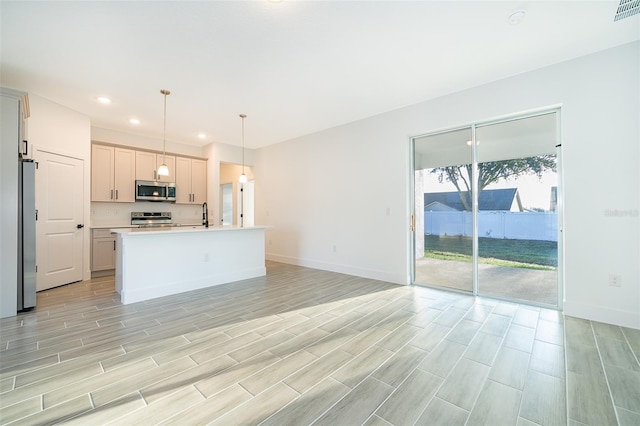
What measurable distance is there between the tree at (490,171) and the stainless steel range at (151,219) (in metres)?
5.82

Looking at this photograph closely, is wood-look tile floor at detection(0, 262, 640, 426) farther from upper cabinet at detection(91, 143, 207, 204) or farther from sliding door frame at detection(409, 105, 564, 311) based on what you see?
upper cabinet at detection(91, 143, 207, 204)

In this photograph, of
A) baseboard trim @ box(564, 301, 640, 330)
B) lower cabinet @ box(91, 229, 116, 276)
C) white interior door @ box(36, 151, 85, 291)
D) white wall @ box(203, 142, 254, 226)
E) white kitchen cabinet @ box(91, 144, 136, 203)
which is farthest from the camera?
white wall @ box(203, 142, 254, 226)

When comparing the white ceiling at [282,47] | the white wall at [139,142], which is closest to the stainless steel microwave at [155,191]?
the white wall at [139,142]

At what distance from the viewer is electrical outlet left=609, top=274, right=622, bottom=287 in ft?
8.93

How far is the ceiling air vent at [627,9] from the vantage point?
218 cm

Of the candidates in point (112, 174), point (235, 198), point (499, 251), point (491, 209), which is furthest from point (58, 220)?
point (499, 251)

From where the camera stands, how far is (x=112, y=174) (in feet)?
17.2

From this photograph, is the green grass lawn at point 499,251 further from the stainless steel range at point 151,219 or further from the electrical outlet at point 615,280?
the stainless steel range at point 151,219

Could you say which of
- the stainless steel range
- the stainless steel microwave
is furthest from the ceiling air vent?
the stainless steel range

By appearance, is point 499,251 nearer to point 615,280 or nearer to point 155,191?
point 615,280

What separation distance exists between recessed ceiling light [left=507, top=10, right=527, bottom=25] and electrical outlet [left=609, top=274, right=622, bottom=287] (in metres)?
2.79

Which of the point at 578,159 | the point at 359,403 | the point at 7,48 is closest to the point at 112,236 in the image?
the point at 7,48

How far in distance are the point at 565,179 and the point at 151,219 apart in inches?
288

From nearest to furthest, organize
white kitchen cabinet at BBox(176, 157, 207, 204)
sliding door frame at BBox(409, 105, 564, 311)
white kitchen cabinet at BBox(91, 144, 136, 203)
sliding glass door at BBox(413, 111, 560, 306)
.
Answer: sliding door frame at BBox(409, 105, 564, 311), sliding glass door at BBox(413, 111, 560, 306), white kitchen cabinet at BBox(91, 144, 136, 203), white kitchen cabinet at BBox(176, 157, 207, 204)
